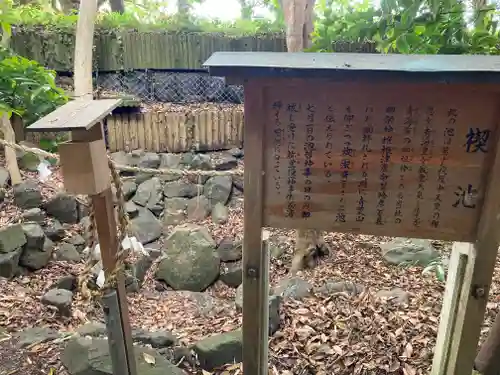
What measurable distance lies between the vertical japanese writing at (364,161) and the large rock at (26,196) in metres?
5.69

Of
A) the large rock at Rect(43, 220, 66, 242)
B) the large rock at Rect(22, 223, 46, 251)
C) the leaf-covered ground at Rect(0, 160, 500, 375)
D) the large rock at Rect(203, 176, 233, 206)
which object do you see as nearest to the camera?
the leaf-covered ground at Rect(0, 160, 500, 375)

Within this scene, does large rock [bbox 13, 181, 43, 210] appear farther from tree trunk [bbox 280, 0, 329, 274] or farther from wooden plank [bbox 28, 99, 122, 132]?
wooden plank [bbox 28, 99, 122, 132]

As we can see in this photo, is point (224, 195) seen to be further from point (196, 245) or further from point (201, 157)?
point (196, 245)

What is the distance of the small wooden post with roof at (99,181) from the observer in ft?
5.97

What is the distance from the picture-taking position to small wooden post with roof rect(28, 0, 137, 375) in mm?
1820

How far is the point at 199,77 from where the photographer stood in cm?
966

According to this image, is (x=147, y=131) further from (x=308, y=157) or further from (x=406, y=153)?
(x=406, y=153)

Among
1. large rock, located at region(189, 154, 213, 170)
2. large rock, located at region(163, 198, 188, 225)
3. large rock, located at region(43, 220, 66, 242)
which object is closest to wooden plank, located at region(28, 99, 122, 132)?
large rock, located at region(43, 220, 66, 242)

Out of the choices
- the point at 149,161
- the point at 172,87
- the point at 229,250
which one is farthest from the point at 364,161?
the point at 172,87

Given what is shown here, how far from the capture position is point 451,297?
227cm

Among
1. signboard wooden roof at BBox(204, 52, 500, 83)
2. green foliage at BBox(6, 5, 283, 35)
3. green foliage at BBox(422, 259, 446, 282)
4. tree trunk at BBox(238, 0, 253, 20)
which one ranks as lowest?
green foliage at BBox(422, 259, 446, 282)

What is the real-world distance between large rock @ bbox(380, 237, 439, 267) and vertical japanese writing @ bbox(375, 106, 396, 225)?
9.81 feet

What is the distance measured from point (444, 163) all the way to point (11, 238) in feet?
16.4

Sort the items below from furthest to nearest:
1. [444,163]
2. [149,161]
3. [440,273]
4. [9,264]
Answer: [149,161] < [9,264] < [440,273] < [444,163]
